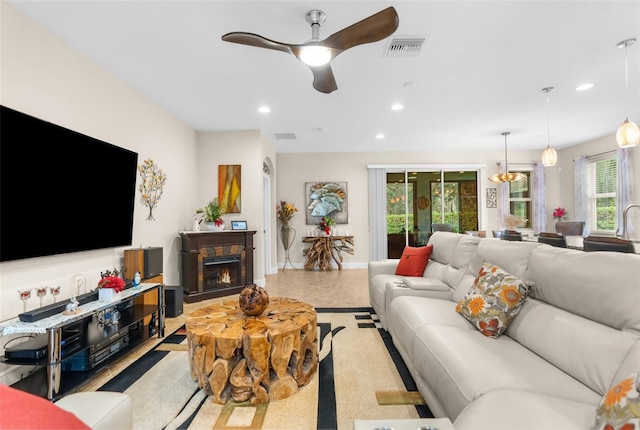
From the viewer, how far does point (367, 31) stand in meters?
1.97

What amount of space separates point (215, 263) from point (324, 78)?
10.2ft

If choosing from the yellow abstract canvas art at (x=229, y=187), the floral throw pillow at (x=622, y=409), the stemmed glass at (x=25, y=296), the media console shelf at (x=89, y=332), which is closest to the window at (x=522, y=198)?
the yellow abstract canvas art at (x=229, y=187)

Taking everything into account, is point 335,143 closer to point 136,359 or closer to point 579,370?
point 136,359

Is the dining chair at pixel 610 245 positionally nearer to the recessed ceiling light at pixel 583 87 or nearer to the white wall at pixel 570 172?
the recessed ceiling light at pixel 583 87

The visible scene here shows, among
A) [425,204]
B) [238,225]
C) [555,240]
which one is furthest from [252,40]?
[425,204]

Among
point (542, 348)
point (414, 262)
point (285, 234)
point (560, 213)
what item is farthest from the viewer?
point (285, 234)

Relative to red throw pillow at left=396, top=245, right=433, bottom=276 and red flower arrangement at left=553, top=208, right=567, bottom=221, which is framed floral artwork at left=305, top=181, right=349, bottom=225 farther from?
red flower arrangement at left=553, top=208, right=567, bottom=221

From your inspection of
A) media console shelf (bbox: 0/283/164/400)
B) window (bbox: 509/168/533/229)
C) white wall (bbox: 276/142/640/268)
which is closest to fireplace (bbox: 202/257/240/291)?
media console shelf (bbox: 0/283/164/400)

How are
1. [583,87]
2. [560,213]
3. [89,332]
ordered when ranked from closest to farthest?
[89,332] < [583,87] < [560,213]

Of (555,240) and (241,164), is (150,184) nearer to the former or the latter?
(241,164)

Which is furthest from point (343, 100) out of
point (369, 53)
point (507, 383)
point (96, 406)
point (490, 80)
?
point (96, 406)

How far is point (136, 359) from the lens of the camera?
8.30 feet

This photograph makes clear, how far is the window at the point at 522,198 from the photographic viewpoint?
23.6 feet

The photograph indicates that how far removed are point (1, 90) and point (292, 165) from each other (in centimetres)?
522
